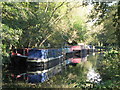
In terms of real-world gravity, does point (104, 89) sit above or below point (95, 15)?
below

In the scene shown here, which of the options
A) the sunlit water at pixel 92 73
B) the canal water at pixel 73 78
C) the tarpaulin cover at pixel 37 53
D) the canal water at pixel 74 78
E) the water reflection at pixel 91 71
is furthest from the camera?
the tarpaulin cover at pixel 37 53

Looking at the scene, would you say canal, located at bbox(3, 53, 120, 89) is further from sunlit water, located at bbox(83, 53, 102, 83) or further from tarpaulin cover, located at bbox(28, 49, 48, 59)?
tarpaulin cover, located at bbox(28, 49, 48, 59)

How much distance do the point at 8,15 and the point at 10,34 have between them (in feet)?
4.72

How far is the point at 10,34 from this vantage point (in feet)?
20.1

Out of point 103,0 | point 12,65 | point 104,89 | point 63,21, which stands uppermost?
point 63,21

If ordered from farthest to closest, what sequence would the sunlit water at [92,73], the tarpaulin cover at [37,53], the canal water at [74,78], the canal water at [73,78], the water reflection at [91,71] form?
the tarpaulin cover at [37,53], the water reflection at [91,71], the sunlit water at [92,73], the canal water at [73,78], the canal water at [74,78]

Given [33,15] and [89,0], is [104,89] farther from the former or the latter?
[33,15]

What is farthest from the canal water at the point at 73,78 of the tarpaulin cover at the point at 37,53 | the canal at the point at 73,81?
the tarpaulin cover at the point at 37,53

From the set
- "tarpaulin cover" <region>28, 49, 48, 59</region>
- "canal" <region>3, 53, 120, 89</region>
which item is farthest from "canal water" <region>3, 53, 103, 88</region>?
"tarpaulin cover" <region>28, 49, 48, 59</region>

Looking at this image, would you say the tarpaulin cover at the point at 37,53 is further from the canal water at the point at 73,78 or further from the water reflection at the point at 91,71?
the water reflection at the point at 91,71

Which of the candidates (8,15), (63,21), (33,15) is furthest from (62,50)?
(8,15)

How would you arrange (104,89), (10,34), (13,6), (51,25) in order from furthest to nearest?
(51,25), (13,6), (10,34), (104,89)

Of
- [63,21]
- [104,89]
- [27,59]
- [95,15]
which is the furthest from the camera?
[63,21]

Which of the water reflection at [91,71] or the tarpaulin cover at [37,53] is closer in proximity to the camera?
the water reflection at [91,71]
